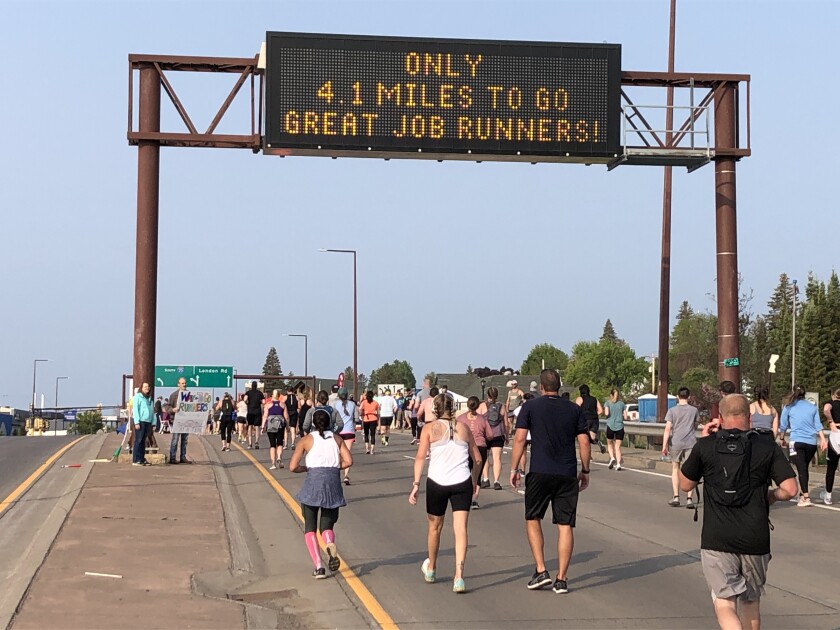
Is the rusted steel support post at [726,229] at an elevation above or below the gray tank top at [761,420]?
above

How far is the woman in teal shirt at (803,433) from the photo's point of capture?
17.4m

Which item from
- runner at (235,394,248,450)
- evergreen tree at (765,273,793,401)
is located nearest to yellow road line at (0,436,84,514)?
runner at (235,394,248,450)

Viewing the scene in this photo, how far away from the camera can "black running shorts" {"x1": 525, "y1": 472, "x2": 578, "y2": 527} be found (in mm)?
10172

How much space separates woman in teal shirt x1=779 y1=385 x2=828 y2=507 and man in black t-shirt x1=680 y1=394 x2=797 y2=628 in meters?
10.7

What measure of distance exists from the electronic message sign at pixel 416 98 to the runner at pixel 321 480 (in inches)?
478

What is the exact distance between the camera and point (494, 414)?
1933 cm

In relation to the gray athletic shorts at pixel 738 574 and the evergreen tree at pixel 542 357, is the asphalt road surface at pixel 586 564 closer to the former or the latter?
the gray athletic shorts at pixel 738 574

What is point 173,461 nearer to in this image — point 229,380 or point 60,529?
point 60,529

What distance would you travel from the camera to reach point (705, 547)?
7113 millimetres

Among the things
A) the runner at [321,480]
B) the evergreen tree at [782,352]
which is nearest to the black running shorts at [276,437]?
the runner at [321,480]

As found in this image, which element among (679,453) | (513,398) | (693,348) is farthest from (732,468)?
(693,348)

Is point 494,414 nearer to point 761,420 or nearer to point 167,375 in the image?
point 761,420

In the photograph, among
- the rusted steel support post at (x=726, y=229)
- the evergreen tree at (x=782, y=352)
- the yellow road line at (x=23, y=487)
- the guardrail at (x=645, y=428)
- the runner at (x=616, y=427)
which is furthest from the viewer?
the evergreen tree at (x=782, y=352)

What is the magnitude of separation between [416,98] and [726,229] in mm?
7487
